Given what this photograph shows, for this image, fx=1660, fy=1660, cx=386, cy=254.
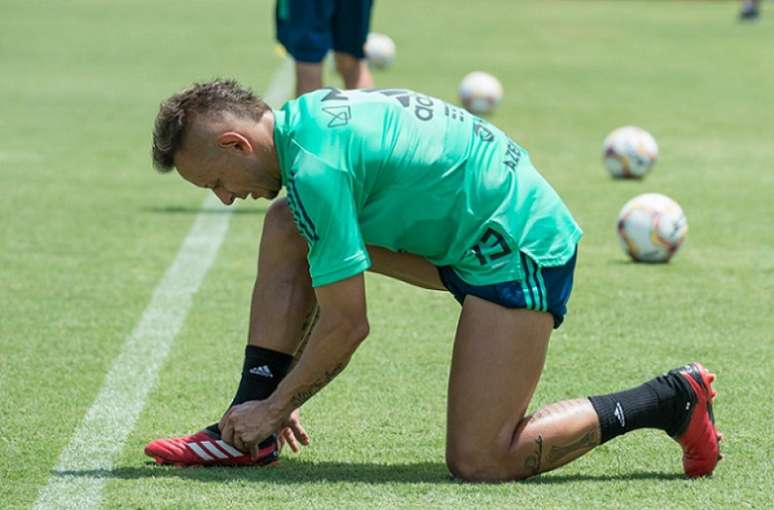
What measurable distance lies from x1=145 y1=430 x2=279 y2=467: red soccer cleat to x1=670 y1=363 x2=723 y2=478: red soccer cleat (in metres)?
1.32

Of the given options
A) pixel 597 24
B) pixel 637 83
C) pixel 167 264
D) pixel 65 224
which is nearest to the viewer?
pixel 167 264

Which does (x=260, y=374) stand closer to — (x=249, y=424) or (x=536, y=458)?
(x=249, y=424)

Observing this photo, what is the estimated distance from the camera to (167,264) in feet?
30.1

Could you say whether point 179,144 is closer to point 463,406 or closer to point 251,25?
point 463,406

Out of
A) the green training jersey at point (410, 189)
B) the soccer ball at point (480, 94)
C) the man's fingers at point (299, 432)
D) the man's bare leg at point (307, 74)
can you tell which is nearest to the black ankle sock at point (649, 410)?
the green training jersey at point (410, 189)

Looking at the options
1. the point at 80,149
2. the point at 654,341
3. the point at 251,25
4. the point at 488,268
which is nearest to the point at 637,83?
the point at 80,149

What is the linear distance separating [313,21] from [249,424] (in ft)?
22.9

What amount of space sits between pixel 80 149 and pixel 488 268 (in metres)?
9.03

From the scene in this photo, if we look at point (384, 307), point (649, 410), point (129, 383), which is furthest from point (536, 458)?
point (384, 307)

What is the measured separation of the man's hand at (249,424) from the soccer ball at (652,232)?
14.4ft

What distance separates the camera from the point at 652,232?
9180 mm

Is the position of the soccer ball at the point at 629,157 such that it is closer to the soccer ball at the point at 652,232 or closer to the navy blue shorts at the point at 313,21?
the navy blue shorts at the point at 313,21

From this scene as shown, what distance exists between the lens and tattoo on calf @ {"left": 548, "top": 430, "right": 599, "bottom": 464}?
17.2 feet

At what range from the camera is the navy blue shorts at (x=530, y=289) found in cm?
525
